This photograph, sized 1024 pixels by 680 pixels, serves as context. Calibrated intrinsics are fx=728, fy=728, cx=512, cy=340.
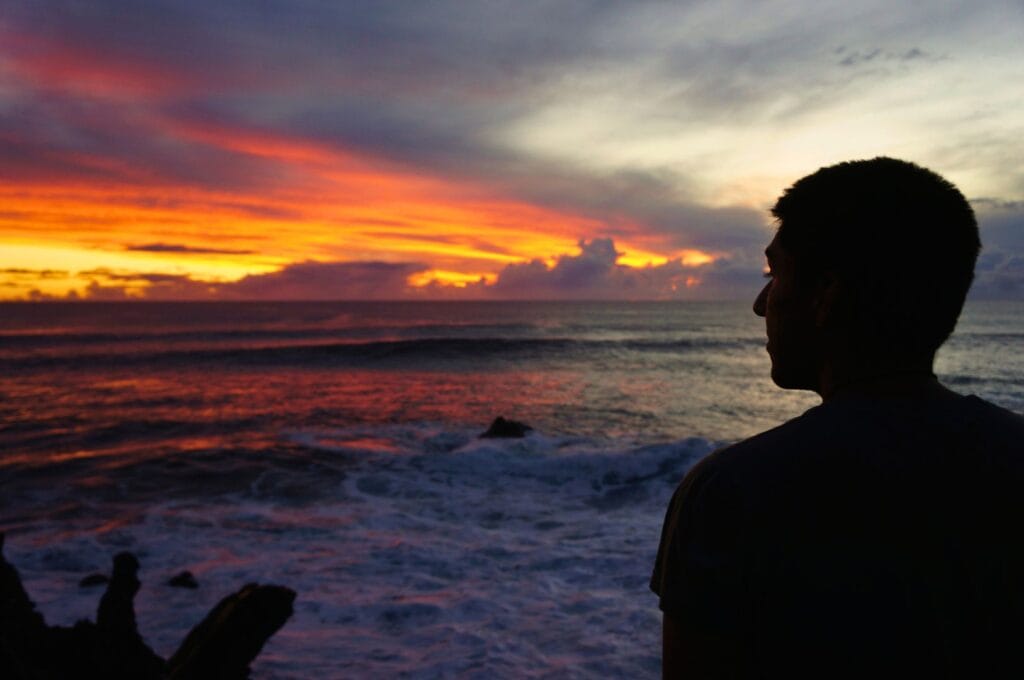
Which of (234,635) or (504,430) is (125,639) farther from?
(504,430)

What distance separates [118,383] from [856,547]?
35040 mm

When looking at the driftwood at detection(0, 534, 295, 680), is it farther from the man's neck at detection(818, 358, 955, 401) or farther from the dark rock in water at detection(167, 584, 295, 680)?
the man's neck at detection(818, 358, 955, 401)

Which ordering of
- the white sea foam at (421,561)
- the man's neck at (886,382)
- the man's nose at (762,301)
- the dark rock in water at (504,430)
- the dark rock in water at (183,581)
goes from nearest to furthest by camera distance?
the man's neck at (886,382) → the man's nose at (762,301) → the white sea foam at (421,561) → the dark rock in water at (183,581) → the dark rock in water at (504,430)

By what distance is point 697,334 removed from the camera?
213 feet

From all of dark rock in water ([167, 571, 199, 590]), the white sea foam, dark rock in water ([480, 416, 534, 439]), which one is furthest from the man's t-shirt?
dark rock in water ([480, 416, 534, 439])

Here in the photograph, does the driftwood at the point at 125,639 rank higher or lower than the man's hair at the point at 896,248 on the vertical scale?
lower

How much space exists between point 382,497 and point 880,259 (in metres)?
13.2

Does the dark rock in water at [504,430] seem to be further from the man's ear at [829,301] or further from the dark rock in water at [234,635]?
the man's ear at [829,301]

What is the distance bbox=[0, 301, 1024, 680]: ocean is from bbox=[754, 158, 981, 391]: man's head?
6.32 metres

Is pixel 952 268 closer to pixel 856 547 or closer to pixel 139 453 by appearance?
pixel 856 547

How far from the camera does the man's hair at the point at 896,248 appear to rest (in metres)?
1.28

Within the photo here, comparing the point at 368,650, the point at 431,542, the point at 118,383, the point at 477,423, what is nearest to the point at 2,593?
the point at 368,650

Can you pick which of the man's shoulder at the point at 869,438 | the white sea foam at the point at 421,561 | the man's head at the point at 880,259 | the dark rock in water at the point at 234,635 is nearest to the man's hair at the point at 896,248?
the man's head at the point at 880,259

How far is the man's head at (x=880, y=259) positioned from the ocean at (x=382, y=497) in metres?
6.32
